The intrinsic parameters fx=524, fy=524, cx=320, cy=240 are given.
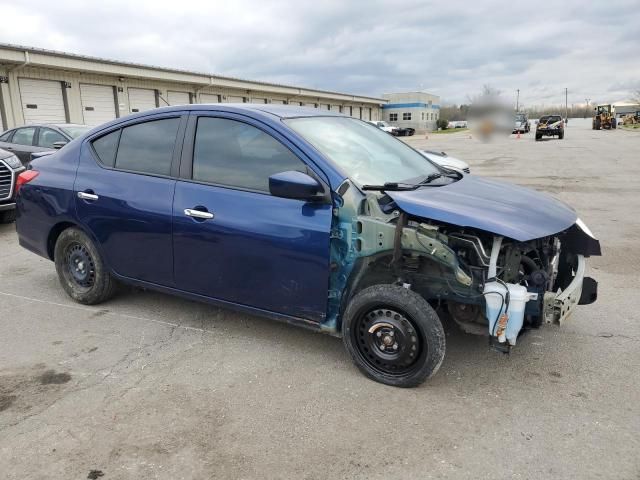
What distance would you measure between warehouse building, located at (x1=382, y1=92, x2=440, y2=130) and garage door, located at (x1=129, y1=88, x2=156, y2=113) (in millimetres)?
35575

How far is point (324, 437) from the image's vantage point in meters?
2.73

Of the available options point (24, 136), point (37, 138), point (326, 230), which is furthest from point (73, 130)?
point (326, 230)

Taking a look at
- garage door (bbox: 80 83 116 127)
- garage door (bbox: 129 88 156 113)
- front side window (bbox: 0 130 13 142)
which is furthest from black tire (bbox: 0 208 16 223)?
garage door (bbox: 129 88 156 113)

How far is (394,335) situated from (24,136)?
10.4 m

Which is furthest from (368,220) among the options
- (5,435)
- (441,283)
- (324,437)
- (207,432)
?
(5,435)

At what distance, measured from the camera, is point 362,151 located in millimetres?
3832

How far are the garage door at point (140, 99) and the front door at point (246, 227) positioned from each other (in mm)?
25314

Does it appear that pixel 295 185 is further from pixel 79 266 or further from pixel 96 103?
pixel 96 103

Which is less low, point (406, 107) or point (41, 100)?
point (406, 107)

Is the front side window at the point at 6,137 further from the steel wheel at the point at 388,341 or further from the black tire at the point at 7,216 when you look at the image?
the steel wheel at the point at 388,341

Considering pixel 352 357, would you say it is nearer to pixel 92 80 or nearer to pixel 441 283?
pixel 441 283

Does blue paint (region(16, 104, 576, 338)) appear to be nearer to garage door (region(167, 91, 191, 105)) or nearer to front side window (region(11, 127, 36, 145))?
front side window (region(11, 127, 36, 145))

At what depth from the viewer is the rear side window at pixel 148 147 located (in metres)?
3.96

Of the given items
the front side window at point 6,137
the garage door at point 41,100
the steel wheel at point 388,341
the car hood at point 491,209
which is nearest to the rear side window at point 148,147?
the car hood at point 491,209
